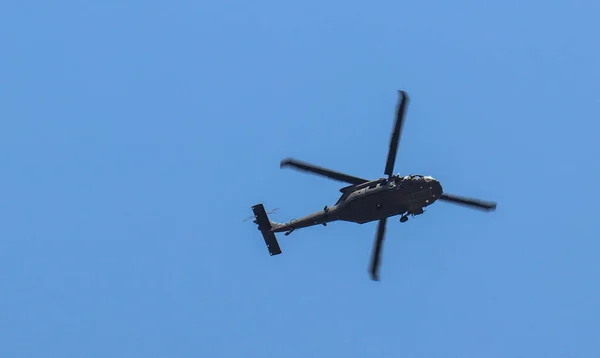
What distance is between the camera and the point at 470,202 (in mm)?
45719

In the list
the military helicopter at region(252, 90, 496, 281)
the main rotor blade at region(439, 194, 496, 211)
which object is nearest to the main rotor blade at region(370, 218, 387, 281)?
the military helicopter at region(252, 90, 496, 281)

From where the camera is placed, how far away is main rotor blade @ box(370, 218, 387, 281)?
151 feet

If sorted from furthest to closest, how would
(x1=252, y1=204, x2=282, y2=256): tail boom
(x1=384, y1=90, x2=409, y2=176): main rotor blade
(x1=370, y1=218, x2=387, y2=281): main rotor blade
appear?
(x1=252, y1=204, x2=282, y2=256): tail boom → (x1=370, y1=218, x2=387, y2=281): main rotor blade → (x1=384, y1=90, x2=409, y2=176): main rotor blade

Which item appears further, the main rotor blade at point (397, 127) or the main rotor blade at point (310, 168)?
the main rotor blade at point (310, 168)

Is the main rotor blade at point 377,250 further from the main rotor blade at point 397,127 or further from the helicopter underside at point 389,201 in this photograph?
the main rotor blade at point 397,127

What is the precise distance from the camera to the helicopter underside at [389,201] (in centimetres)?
4403

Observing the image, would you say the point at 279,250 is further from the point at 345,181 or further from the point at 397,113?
the point at 397,113

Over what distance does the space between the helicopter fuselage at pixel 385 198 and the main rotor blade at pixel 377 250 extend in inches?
24.4

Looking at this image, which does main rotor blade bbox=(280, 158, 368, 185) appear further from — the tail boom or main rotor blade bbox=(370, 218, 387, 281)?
the tail boom

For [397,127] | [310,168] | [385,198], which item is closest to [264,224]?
[310,168]

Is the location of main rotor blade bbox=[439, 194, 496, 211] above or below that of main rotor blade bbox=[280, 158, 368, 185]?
below

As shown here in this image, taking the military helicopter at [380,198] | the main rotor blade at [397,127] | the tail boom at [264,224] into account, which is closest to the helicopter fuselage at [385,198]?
the military helicopter at [380,198]

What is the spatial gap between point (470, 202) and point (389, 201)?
15.1ft

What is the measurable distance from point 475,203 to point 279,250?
11598 mm
